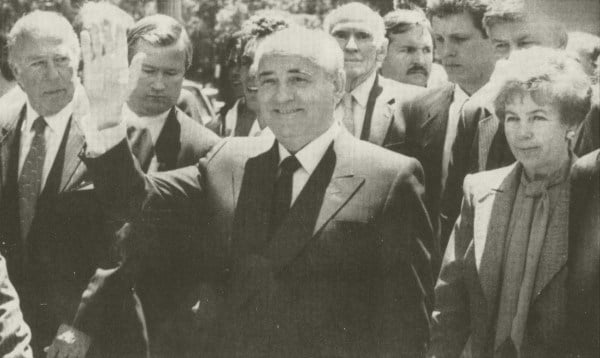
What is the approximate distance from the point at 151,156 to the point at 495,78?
1.62m

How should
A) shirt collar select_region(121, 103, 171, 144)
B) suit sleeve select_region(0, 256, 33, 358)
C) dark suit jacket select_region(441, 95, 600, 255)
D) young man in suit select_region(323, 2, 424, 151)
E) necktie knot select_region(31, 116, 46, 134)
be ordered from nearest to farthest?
suit sleeve select_region(0, 256, 33, 358), dark suit jacket select_region(441, 95, 600, 255), necktie knot select_region(31, 116, 46, 134), shirt collar select_region(121, 103, 171, 144), young man in suit select_region(323, 2, 424, 151)

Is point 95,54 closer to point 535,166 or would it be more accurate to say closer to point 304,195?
point 304,195

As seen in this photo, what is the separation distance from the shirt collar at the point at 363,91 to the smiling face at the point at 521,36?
0.77 metres

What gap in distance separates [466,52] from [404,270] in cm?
190

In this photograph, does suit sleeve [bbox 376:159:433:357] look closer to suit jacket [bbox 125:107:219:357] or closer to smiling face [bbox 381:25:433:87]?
suit jacket [bbox 125:107:219:357]

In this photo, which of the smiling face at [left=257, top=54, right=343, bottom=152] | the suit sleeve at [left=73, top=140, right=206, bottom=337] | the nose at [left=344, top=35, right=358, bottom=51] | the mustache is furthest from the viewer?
the mustache

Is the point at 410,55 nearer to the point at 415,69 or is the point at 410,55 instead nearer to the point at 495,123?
the point at 415,69

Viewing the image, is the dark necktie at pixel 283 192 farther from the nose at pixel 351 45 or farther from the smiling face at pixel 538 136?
the nose at pixel 351 45

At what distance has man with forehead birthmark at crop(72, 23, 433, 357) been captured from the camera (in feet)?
10.2

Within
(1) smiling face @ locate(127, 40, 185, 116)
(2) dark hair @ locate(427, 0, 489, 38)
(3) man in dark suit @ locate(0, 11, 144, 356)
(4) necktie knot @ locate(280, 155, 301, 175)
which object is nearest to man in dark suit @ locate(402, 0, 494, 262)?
(2) dark hair @ locate(427, 0, 489, 38)

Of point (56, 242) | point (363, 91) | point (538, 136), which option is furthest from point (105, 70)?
point (363, 91)

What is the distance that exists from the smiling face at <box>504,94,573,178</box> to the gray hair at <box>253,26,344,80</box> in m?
0.66

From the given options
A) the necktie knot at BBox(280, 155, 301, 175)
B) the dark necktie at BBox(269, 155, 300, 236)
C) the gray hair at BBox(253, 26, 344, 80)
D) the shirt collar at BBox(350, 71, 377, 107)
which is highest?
the gray hair at BBox(253, 26, 344, 80)

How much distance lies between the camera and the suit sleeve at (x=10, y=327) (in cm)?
297
